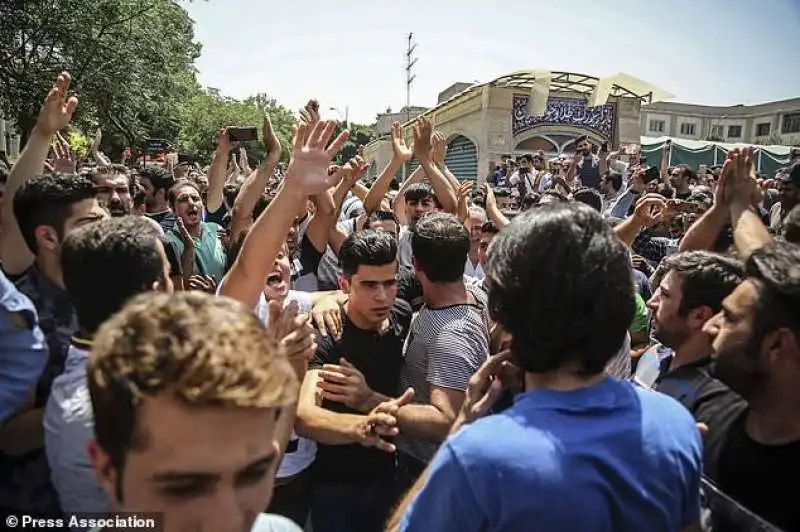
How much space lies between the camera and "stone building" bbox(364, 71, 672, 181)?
24.0m

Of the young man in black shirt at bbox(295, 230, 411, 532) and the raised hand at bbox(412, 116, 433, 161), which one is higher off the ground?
the raised hand at bbox(412, 116, 433, 161)

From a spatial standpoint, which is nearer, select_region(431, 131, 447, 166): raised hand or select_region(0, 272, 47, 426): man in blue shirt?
select_region(0, 272, 47, 426): man in blue shirt

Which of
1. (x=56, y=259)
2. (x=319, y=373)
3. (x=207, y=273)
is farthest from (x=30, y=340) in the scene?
(x=207, y=273)

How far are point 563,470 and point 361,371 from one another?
1410mm

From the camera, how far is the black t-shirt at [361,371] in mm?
2414

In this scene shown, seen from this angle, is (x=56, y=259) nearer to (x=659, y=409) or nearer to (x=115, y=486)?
(x=115, y=486)

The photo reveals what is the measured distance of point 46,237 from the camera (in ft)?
7.68

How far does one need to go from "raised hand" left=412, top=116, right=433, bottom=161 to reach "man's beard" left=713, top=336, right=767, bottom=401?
3702 mm

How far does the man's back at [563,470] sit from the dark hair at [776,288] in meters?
0.49

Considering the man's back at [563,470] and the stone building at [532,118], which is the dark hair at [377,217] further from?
the stone building at [532,118]

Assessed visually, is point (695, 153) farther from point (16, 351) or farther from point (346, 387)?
point (16, 351)

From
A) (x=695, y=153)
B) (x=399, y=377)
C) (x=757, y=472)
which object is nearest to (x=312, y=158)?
(x=399, y=377)

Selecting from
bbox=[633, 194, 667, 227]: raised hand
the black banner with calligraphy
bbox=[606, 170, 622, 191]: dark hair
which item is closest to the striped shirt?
bbox=[633, 194, 667, 227]: raised hand

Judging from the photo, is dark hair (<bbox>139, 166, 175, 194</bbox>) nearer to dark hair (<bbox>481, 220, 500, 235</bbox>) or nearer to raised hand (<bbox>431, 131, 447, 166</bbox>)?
raised hand (<bbox>431, 131, 447, 166</bbox>)
